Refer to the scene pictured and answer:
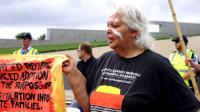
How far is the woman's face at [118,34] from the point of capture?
14.0 feet

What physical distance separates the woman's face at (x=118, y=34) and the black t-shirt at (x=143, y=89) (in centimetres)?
13

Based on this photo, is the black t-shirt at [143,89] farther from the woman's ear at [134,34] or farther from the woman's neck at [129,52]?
the woman's ear at [134,34]

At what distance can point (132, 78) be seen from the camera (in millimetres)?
4191

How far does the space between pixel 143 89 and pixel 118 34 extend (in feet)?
1.45

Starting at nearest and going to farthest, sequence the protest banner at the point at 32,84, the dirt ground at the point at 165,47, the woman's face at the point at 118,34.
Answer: the woman's face at the point at 118,34 < the protest banner at the point at 32,84 < the dirt ground at the point at 165,47

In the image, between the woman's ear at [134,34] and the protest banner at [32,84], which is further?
the protest banner at [32,84]

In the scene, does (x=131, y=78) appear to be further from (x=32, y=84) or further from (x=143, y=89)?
(x=32, y=84)

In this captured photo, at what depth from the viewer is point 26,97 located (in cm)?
484

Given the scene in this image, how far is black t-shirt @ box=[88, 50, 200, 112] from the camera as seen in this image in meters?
4.14

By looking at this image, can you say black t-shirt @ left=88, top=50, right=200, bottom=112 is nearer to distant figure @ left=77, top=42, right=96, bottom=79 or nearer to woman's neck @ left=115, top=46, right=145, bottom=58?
woman's neck @ left=115, top=46, right=145, bottom=58

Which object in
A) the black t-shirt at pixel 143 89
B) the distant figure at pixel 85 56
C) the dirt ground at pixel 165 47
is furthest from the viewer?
the dirt ground at pixel 165 47

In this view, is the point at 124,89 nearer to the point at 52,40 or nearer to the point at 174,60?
the point at 174,60

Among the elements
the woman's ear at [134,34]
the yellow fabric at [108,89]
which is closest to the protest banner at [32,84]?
the yellow fabric at [108,89]

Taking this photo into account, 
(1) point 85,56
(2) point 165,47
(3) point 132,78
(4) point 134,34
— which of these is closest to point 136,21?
(4) point 134,34
